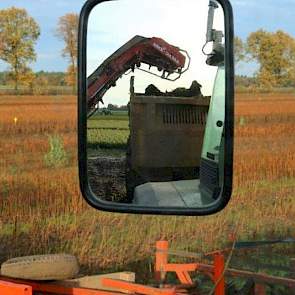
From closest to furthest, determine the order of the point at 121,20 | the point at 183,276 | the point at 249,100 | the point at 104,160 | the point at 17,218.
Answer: the point at 121,20, the point at 104,160, the point at 249,100, the point at 17,218, the point at 183,276

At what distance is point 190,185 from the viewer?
1.68 meters

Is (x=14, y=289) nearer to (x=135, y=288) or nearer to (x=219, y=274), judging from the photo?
(x=135, y=288)

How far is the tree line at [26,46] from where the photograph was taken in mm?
1697

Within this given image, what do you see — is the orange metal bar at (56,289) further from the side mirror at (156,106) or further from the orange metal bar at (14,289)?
the side mirror at (156,106)

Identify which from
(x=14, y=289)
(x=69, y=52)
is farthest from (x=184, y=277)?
(x=69, y=52)

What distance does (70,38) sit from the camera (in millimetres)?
1700

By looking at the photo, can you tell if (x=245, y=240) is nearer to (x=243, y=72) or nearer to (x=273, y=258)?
(x=273, y=258)

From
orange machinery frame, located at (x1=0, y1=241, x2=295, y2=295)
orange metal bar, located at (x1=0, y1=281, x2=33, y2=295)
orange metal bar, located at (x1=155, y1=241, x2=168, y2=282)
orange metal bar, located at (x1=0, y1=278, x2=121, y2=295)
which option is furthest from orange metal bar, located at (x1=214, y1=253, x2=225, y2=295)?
orange metal bar, located at (x1=0, y1=281, x2=33, y2=295)

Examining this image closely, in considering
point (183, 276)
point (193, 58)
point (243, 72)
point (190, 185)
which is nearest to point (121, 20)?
point (193, 58)

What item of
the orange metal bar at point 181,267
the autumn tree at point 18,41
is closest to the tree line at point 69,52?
the autumn tree at point 18,41

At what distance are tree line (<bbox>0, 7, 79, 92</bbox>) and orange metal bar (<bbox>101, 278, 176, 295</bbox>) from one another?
660 mm

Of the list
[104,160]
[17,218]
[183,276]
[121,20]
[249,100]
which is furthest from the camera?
[183,276]

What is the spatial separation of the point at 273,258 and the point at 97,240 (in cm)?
59

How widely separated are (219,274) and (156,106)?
0.66m
